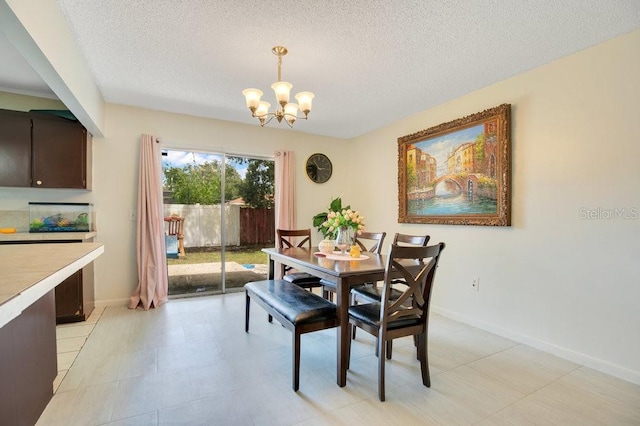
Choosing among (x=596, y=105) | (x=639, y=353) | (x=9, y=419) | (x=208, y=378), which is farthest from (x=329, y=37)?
(x=639, y=353)

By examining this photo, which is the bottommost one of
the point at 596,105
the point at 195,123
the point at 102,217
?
the point at 102,217

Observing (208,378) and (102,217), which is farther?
(102,217)

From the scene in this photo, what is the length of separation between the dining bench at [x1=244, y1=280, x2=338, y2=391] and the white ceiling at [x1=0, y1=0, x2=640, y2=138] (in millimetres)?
1966

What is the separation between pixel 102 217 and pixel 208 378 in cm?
263

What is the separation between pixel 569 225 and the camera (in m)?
2.44

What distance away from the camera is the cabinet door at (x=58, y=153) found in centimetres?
313

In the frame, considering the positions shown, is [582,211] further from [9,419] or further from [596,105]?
[9,419]

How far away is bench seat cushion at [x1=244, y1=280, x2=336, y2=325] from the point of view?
79.6 inches

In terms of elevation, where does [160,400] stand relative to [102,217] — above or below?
below

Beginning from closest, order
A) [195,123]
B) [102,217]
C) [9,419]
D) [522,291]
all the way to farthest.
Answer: [9,419] < [522,291] < [102,217] < [195,123]

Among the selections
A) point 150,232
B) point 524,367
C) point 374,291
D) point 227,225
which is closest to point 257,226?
point 227,225

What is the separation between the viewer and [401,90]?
3.18 metres

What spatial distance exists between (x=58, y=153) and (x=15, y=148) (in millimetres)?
337

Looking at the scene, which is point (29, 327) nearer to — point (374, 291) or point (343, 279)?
point (343, 279)
